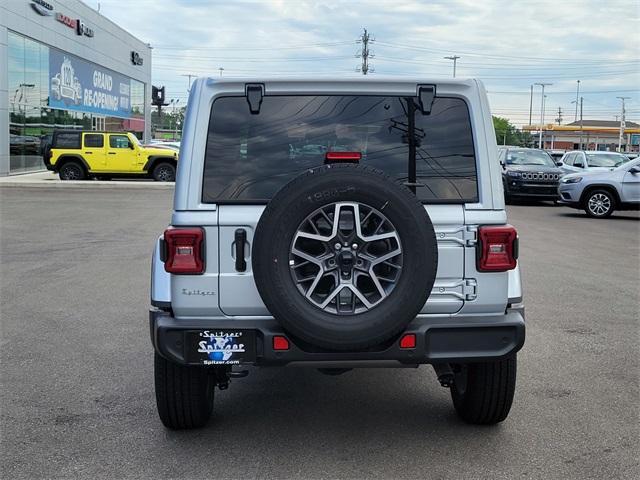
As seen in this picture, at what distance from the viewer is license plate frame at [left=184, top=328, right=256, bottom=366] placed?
3844mm

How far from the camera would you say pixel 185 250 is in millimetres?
3879

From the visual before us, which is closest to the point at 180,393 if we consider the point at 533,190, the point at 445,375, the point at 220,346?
the point at 220,346

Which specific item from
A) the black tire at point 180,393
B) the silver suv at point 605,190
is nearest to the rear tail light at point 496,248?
the black tire at point 180,393

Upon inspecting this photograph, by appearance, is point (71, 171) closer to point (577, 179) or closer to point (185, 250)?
point (577, 179)

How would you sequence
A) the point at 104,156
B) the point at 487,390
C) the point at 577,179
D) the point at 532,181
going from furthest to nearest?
the point at 104,156
the point at 532,181
the point at 577,179
the point at 487,390

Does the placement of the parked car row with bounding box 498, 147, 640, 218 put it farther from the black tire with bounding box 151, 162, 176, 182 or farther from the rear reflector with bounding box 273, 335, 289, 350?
the rear reflector with bounding box 273, 335, 289, 350

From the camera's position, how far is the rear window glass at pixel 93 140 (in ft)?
92.1

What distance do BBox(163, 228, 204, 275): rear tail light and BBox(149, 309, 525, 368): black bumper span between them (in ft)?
0.89

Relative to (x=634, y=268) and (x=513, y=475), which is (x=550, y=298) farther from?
(x=513, y=475)

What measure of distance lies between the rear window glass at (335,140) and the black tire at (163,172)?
82.8 feet

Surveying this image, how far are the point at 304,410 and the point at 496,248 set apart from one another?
66.3 inches

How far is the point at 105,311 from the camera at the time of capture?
764cm

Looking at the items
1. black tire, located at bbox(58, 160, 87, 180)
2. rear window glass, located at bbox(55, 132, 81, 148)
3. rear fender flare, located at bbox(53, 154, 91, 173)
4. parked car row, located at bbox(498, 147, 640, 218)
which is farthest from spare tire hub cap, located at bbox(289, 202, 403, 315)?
black tire, located at bbox(58, 160, 87, 180)

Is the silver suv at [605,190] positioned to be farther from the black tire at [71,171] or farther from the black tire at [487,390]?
the black tire at [71,171]
